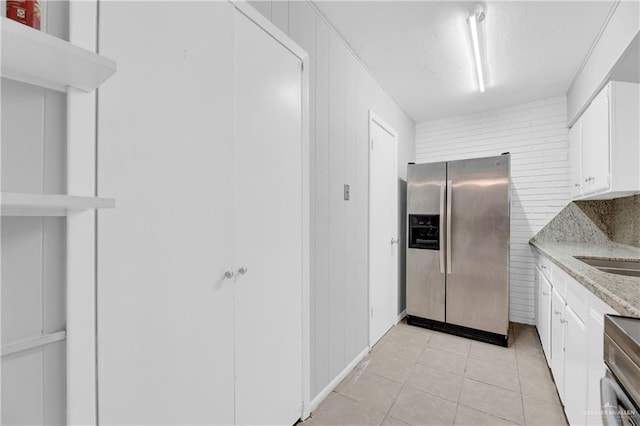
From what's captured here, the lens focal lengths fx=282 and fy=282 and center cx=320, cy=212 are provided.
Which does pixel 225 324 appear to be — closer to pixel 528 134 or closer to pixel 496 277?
pixel 496 277

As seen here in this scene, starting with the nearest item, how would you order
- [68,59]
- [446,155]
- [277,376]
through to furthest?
[68,59] < [277,376] < [446,155]

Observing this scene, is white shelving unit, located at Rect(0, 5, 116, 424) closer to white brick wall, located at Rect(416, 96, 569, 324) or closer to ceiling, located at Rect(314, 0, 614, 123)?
ceiling, located at Rect(314, 0, 614, 123)

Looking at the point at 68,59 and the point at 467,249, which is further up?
the point at 68,59

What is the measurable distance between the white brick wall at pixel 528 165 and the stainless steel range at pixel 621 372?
283cm

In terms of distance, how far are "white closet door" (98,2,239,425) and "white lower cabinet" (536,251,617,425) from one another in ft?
5.23

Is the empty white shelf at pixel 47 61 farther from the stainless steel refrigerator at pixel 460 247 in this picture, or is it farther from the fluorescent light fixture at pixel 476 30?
the stainless steel refrigerator at pixel 460 247

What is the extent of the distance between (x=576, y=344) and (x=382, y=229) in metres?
1.77

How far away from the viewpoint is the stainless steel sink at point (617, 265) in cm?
179

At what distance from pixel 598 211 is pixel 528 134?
3.63 feet

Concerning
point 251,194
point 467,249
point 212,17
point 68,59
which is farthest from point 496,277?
point 68,59

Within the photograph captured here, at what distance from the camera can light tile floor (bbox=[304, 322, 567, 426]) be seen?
5.94ft

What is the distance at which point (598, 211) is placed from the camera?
302cm

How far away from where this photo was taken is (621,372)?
857 millimetres

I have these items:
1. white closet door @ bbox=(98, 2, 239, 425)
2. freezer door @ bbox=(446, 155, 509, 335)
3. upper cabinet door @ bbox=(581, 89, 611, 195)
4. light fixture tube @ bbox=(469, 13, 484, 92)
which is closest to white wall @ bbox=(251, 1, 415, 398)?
white closet door @ bbox=(98, 2, 239, 425)
